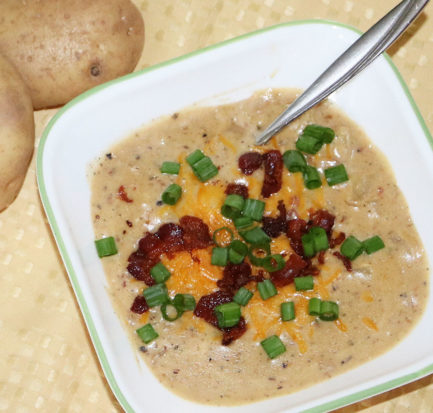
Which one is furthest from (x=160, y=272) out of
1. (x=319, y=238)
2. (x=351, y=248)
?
(x=351, y=248)

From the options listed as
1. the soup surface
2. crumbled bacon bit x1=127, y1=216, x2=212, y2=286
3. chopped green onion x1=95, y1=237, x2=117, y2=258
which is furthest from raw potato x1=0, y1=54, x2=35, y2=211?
crumbled bacon bit x1=127, y1=216, x2=212, y2=286

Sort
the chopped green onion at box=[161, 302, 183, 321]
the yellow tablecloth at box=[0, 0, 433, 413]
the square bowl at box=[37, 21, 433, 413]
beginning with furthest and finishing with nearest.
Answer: the yellow tablecloth at box=[0, 0, 433, 413], the chopped green onion at box=[161, 302, 183, 321], the square bowl at box=[37, 21, 433, 413]

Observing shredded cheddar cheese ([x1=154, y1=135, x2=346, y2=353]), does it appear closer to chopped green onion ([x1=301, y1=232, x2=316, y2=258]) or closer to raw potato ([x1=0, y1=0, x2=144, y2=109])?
chopped green onion ([x1=301, y1=232, x2=316, y2=258])

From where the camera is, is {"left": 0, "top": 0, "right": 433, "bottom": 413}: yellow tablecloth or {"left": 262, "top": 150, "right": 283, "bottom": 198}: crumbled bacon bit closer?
{"left": 262, "top": 150, "right": 283, "bottom": 198}: crumbled bacon bit

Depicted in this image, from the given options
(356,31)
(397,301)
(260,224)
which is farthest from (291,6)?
(397,301)

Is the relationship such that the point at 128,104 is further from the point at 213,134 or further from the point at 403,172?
the point at 403,172

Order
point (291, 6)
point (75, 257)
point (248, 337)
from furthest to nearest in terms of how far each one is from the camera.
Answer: point (291, 6)
point (248, 337)
point (75, 257)
